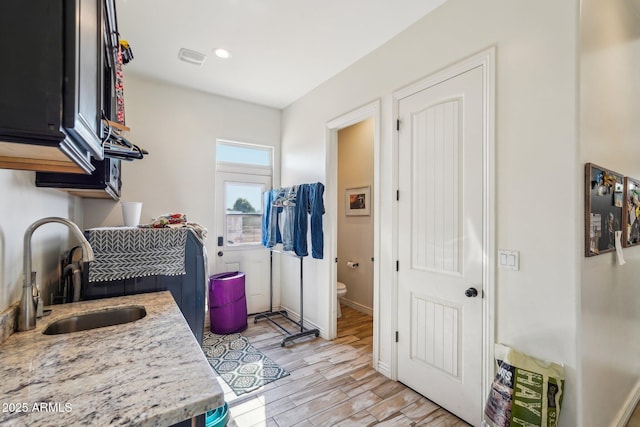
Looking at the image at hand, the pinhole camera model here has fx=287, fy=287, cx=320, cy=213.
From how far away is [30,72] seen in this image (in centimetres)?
61

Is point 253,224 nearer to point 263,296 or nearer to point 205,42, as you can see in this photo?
point 263,296

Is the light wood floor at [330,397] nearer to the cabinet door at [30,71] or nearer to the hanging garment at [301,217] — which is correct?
the hanging garment at [301,217]

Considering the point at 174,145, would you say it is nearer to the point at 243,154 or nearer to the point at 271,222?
the point at 243,154

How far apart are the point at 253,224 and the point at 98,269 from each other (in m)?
2.21

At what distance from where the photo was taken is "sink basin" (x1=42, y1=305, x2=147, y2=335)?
1.39 m

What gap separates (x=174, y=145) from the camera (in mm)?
3375

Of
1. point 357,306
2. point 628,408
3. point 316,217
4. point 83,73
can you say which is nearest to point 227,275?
point 316,217

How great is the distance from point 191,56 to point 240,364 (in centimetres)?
294

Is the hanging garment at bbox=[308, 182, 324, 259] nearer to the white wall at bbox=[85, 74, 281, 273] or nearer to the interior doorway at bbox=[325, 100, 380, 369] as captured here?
the interior doorway at bbox=[325, 100, 380, 369]

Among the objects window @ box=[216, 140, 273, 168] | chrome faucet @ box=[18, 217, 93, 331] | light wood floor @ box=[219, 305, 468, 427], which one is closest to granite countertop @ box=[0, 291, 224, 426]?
chrome faucet @ box=[18, 217, 93, 331]

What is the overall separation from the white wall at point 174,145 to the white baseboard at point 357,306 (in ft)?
6.73

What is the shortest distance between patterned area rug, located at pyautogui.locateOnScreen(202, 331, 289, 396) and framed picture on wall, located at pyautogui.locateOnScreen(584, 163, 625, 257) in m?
2.36

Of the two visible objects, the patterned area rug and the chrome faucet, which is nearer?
the chrome faucet

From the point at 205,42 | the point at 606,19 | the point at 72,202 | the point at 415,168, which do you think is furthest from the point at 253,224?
the point at 606,19
